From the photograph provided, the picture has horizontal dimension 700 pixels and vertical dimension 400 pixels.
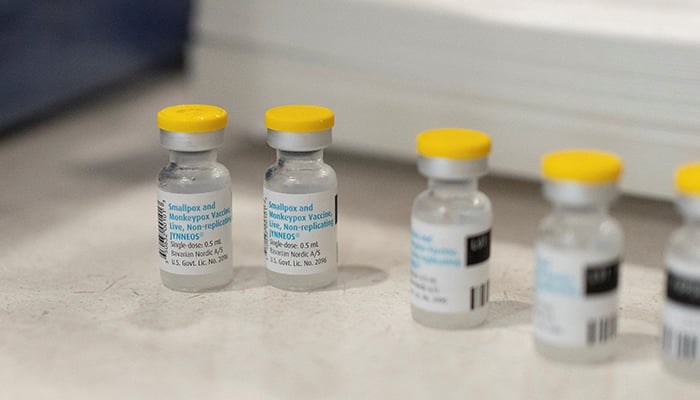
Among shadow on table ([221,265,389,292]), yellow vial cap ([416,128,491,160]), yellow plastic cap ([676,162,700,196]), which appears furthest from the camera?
shadow on table ([221,265,389,292])

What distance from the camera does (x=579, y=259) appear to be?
102cm

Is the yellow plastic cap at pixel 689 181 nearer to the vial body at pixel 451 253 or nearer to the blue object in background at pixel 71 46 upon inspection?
the vial body at pixel 451 253

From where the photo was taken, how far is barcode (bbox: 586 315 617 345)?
1045 mm

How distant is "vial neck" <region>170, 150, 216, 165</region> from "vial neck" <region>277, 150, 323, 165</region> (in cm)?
9

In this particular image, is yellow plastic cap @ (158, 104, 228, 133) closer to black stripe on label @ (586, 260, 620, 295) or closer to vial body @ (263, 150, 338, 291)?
vial body @ (263, 150, 338, 291)

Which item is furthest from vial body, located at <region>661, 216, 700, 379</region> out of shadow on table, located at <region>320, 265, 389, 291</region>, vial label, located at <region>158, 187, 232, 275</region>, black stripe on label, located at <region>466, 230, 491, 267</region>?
vial label, located at <region>158, 187, 232, 275</region>

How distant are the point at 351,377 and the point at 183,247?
28cm

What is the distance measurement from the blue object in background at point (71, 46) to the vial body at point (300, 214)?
74cm

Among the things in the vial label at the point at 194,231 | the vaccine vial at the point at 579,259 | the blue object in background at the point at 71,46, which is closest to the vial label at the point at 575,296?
the vaccine vial at the point at 579,259

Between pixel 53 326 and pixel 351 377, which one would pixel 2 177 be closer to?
pixel 53 326

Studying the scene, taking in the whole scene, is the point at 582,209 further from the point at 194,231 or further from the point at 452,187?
the point at 194,231

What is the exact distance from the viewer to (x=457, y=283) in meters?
→ 1.12

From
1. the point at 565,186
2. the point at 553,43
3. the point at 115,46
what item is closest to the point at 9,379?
the point at 565,186

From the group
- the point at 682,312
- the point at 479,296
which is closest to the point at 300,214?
the point at 479,296
